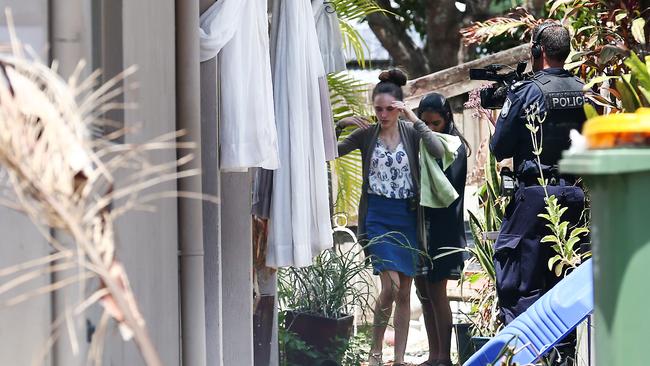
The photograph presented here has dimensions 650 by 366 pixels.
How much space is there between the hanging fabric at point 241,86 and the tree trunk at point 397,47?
12.4 metres

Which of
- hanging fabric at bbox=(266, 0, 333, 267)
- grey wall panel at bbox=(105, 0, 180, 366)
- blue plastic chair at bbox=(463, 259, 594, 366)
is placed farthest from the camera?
hanging fabric at bbox=(266, 0, 333, 267)

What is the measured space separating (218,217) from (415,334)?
4.39 metres

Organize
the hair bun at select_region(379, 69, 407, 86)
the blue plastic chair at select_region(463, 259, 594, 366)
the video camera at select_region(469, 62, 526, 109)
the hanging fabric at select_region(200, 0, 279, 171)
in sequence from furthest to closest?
the hair bun at select_region(379, 69, 407, 86) < the video camera at select_region(469, 62, 526, 109) < the hanging fabric at select_region(200, 0, 279, 171) < the blue plastic chair at select_region(463, 259, 594, 366)

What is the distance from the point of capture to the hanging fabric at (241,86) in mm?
4840

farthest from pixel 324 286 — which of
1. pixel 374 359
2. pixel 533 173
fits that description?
pixel 533 173

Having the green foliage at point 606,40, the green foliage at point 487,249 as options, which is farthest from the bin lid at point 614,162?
the green foliage at point 487,249

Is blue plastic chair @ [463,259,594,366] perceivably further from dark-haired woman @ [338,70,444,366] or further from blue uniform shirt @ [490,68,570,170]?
dark-haired woman @ [338,70,444,366]

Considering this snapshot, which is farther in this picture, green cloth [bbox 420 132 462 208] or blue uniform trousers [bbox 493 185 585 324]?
green cloth [bbox 420 132 462 208]

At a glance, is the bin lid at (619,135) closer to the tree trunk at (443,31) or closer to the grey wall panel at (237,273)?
the grey wall panel at (237,273)

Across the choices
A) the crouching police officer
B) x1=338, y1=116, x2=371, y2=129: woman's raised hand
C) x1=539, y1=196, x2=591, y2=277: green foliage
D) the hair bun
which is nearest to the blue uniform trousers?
the crouching police officer

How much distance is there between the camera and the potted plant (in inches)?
268

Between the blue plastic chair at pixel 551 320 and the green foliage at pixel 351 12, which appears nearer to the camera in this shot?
the blue plastic chair at pixel 551 320

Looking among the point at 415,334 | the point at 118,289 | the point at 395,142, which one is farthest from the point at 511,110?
the point at 118,289

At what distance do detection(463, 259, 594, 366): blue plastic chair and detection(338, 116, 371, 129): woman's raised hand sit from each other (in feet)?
9.88
